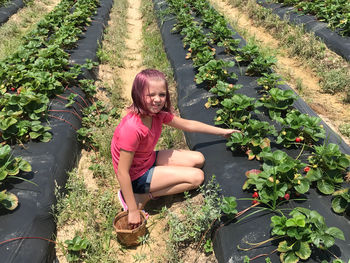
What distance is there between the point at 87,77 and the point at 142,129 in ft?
9.21

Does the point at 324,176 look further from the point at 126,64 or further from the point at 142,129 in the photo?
the point at 126,64

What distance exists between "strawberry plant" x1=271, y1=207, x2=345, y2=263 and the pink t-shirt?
123 cm

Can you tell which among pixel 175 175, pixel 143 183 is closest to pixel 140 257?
pixel 143 183

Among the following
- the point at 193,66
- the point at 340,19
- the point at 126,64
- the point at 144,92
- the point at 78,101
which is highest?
the point at 144,92

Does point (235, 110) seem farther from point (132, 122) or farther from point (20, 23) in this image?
point (20, 23)

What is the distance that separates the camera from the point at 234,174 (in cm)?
285

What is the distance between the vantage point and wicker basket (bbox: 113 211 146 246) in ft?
8.36

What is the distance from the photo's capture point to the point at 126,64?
6301mm

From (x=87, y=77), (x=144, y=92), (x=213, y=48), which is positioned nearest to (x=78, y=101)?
(x=87, y=77)

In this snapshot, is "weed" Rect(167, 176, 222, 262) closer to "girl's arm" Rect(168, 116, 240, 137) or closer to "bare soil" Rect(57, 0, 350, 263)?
"bare soil" Rect(57, 0, 350, 263)

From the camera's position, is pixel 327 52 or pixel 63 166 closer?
pixel 63 166

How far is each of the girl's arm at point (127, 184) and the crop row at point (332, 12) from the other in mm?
5121

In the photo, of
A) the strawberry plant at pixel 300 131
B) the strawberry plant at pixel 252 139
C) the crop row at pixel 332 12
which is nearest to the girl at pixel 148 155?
the strawberry plant at pixel 252 139

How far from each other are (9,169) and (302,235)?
2.47 m
